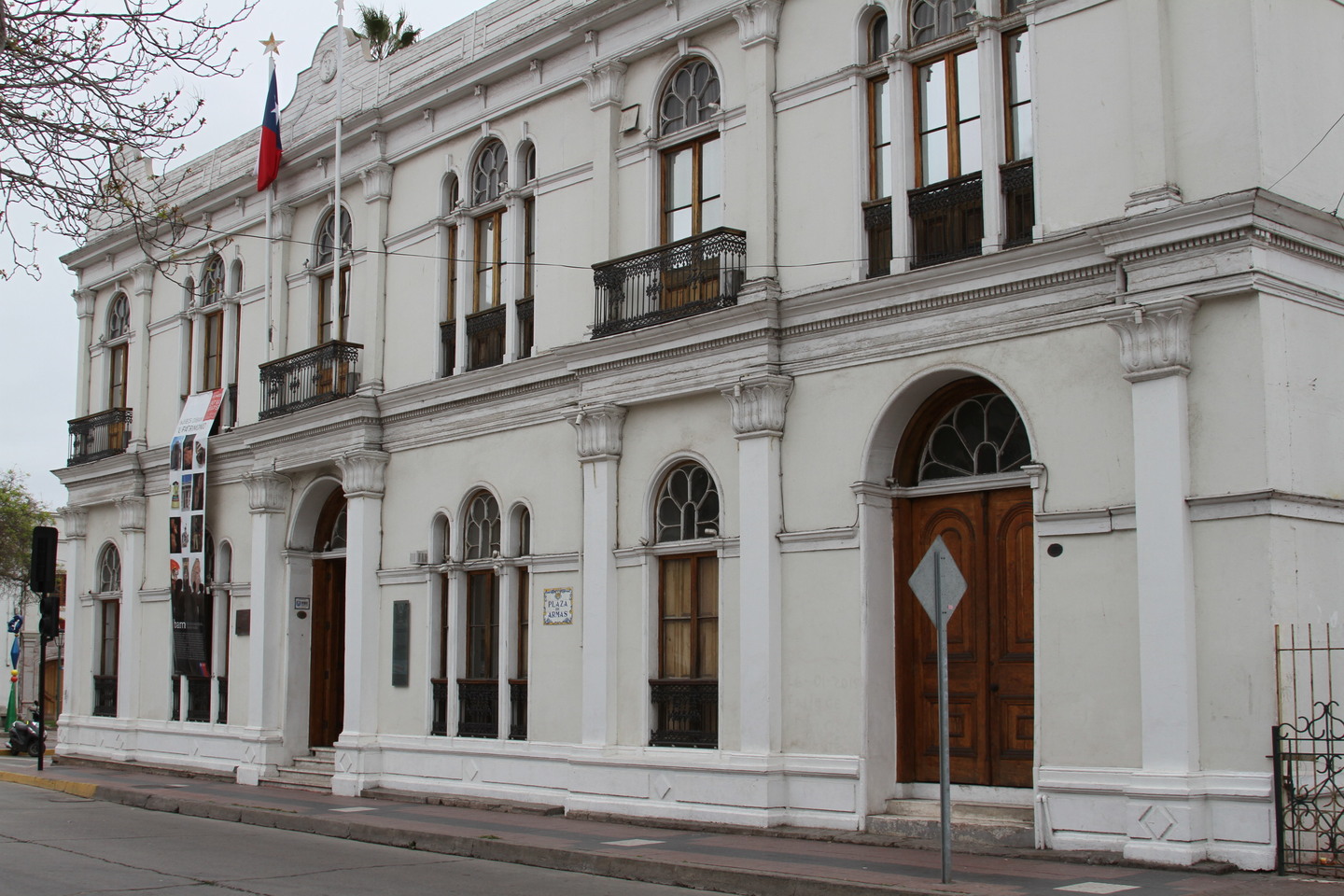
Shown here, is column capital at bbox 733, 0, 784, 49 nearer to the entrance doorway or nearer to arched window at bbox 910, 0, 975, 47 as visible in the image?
arched window at bbox 910, 0, 975, 47

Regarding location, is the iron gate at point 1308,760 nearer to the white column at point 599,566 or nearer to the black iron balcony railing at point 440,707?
the white column at point 599,566

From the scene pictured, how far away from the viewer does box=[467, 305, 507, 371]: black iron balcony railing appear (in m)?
19.6

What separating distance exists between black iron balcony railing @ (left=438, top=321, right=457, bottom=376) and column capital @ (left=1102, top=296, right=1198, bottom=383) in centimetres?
1056

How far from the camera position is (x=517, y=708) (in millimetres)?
18625

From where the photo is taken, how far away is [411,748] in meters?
19.9

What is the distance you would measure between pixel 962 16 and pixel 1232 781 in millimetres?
7605

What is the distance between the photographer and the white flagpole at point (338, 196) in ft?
71.9


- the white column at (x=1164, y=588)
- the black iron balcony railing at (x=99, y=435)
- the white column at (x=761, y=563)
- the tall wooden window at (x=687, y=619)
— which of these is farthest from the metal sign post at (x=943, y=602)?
the black iron balcony railing at (x=99, y=435)

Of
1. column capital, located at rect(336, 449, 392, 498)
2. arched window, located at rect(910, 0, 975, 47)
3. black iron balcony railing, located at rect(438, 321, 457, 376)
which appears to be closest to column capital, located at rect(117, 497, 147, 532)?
column capital, located at rect(336, 449, 392, 498)

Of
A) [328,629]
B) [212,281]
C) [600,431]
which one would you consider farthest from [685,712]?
[212,281]

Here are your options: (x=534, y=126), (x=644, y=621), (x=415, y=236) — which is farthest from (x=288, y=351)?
(x=644, y=621)

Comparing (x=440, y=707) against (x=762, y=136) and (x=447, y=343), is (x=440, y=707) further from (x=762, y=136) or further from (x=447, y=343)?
(x=762, y=136)

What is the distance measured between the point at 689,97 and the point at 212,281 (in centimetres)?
1240

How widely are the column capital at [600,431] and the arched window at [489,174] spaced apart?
411 cm
